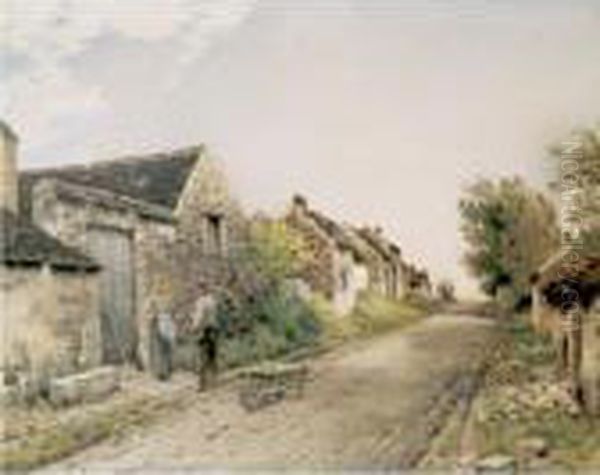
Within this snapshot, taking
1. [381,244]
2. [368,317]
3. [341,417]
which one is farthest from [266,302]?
[341,417]

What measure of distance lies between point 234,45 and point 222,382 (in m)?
1.19

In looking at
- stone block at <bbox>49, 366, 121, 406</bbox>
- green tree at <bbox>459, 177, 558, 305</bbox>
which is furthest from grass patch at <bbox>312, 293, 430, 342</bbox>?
stone block at <bbox>49, 366, 121, 406</bbox>

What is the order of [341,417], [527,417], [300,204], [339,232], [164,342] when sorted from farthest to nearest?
[164,342] < [339,232] < [300,204] < [341,417] < [527,417]

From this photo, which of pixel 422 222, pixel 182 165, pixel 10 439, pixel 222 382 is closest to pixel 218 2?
pixel 182 165

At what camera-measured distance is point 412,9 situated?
4668 mm

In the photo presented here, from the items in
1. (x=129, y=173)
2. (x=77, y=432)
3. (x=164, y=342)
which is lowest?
(x=77, y=432)

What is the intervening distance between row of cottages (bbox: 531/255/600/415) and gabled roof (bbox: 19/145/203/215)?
4.29ft

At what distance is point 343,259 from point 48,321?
109 cm

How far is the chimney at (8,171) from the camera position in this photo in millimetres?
4695

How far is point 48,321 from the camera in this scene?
482 cm

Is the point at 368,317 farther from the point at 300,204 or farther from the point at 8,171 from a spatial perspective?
the point at 8,171

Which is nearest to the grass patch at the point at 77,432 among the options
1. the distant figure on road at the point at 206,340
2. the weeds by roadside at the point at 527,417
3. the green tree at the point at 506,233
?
the distant figure on road at the point at 206,340

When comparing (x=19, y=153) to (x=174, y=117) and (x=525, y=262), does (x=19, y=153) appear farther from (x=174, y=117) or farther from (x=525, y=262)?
(x=525, y=262)

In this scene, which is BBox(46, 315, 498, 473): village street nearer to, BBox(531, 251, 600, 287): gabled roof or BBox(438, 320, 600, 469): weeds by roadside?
BBox(438, 320, 600, 469): weeds by roadside
